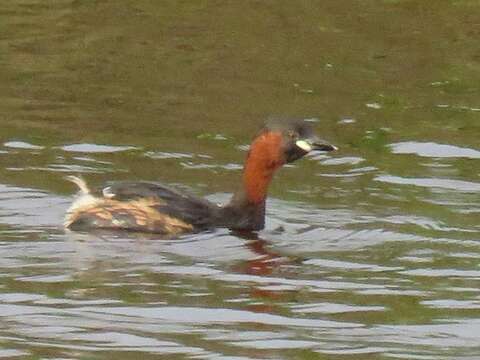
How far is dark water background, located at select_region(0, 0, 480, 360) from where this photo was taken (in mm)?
9250

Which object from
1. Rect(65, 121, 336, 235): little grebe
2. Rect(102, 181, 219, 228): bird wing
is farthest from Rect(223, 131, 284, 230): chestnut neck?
Rect(102, 181, 219, 228): bird wing

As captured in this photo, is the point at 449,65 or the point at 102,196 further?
the point at 449,65

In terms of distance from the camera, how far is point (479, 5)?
1886 cm

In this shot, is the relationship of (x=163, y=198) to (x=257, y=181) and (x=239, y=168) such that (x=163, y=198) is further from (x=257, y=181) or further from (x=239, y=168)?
(x=239, y=168)

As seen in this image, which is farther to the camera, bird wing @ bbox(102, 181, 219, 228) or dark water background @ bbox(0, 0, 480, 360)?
bird wing @ bbox(102, 181, 219, 228)

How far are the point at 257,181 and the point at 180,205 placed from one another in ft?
2.37

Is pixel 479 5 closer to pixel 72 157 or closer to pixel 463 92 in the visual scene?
pixel 463 92

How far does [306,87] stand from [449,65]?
5.16ft

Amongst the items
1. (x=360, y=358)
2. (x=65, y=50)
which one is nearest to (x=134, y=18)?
(x=65, y=50)

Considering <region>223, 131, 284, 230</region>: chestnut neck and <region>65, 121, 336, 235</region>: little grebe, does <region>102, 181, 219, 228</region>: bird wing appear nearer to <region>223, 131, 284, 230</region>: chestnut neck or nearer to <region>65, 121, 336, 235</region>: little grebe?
<region>65, 121, 336, 235</region>: little grebe

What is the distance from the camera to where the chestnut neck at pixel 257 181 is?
12.1 m

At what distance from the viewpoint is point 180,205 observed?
38.4ft

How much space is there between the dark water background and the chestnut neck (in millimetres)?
172

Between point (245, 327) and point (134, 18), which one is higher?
point (134, 18)
